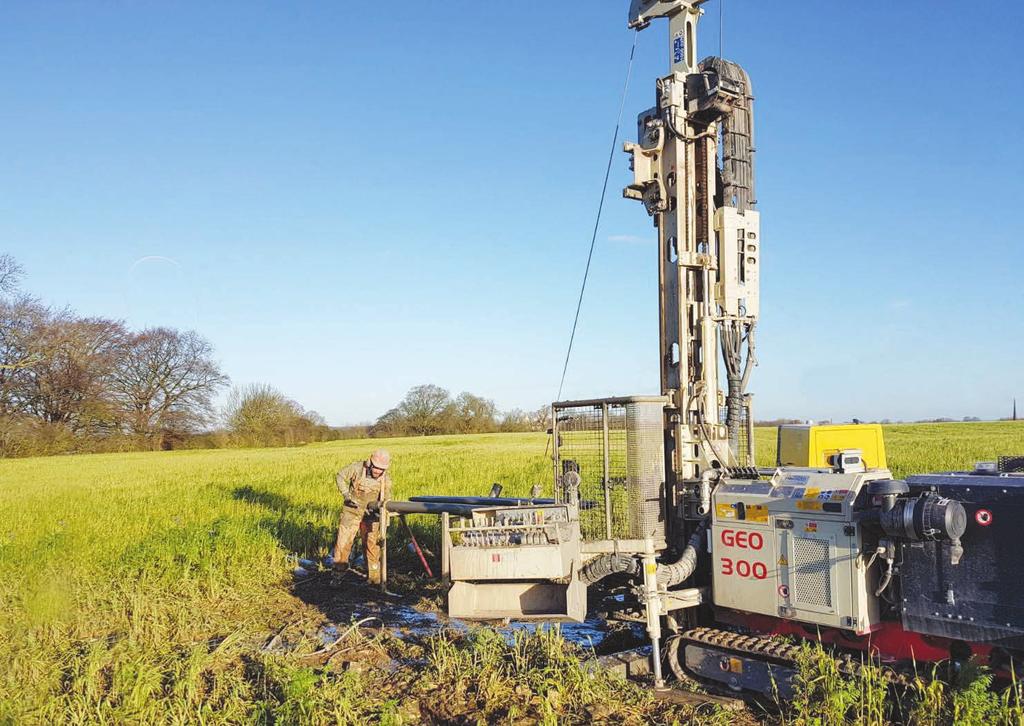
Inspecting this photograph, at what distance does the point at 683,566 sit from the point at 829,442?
2545 millimetres

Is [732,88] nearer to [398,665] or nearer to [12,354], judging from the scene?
[398,665]

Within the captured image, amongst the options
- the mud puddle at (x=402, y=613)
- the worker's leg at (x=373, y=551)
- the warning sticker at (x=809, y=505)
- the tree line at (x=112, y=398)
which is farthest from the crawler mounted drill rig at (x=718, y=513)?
the tree line at (x=112, y=398)

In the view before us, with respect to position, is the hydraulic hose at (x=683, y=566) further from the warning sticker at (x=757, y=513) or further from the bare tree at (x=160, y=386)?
the bare tree at (x=160, y=386)

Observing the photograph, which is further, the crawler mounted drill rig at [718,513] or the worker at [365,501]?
the worker at [365,501]

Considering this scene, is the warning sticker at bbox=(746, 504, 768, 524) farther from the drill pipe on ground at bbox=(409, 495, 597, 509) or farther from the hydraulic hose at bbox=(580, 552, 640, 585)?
the drill pipe on ground at bbox=(409, 495, 597, 509)

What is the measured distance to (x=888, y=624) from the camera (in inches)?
262

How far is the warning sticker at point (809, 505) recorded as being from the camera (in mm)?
6762

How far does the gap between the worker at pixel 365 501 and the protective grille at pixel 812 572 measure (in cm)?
671

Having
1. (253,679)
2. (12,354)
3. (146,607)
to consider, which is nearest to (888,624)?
(253,679)

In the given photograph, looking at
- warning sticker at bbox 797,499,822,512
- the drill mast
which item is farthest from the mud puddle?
warning sticker at bbox 797,499,822,512

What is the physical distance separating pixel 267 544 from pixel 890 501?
9785mm

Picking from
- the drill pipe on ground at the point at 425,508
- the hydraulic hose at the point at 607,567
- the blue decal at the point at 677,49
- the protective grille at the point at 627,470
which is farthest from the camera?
the drill pipe on ground at the point at 425,508

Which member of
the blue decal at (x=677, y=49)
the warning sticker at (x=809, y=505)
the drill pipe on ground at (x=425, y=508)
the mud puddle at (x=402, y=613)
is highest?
the blue decal at (x=677, y=49)

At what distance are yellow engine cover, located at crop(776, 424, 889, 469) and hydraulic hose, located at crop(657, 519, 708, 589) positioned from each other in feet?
5.66
